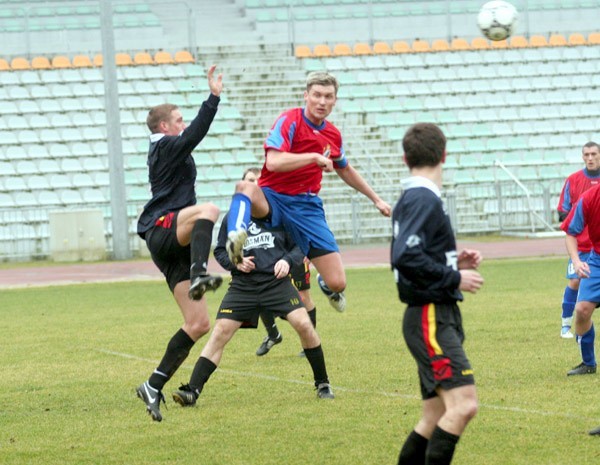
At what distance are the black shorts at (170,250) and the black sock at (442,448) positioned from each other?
3.25 meters

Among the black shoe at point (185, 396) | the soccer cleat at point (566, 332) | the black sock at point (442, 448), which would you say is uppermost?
the black sock at point (442, 448)

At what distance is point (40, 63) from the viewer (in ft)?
100

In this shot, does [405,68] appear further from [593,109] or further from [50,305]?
[50,305]

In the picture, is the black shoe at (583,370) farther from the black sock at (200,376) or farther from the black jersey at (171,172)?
the black jersey at (171,172)

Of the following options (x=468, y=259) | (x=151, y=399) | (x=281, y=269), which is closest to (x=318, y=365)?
(x=281, y=269)

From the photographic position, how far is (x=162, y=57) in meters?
31.0

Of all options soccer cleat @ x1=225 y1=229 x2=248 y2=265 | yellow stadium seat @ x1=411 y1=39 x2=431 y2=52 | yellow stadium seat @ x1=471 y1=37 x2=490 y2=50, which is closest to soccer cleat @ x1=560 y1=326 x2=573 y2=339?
soccer cleat @ x1=225 y1=229 x2=248 y2=265

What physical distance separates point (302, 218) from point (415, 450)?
143 inches

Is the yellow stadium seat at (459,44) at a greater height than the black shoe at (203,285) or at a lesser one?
greater

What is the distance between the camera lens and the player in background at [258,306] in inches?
332

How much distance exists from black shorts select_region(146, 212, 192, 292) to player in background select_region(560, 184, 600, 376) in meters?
2.90

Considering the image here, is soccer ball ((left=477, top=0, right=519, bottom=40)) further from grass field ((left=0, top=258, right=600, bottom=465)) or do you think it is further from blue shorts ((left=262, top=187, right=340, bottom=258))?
blue shorts ((left=262, top=187, right=340, bottom=258))

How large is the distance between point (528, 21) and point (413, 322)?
99.3 feet

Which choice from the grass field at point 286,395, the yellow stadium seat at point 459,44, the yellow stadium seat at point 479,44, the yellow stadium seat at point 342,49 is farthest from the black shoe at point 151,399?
the yellow stadium seat at point 479,44
